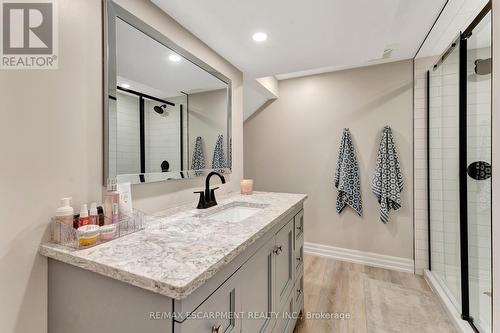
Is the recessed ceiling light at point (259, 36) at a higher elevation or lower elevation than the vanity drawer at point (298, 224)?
higher

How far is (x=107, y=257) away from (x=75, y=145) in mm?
490

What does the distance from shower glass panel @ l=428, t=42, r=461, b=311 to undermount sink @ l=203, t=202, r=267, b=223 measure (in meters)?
1.61

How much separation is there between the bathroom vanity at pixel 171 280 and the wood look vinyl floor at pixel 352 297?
822 millimetres

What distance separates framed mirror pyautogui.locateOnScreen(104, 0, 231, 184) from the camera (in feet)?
3.45

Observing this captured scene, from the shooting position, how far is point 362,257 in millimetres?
2623

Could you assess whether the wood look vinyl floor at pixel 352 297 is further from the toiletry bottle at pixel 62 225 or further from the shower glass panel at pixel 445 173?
the toiletry bottle at pixel 62 225

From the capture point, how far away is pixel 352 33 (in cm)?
161

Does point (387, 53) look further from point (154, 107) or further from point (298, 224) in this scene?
point (154, 107)

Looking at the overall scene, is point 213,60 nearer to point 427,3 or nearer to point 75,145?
point 75,145

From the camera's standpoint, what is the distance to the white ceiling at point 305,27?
4.32 ft

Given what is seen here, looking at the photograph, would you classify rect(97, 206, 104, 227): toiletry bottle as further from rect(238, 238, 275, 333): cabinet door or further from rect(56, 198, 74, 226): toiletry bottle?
rect(238, 238, 275, 333): cabinet door

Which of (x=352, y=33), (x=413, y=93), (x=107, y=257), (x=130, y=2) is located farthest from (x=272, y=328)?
(x=413, y=93)
